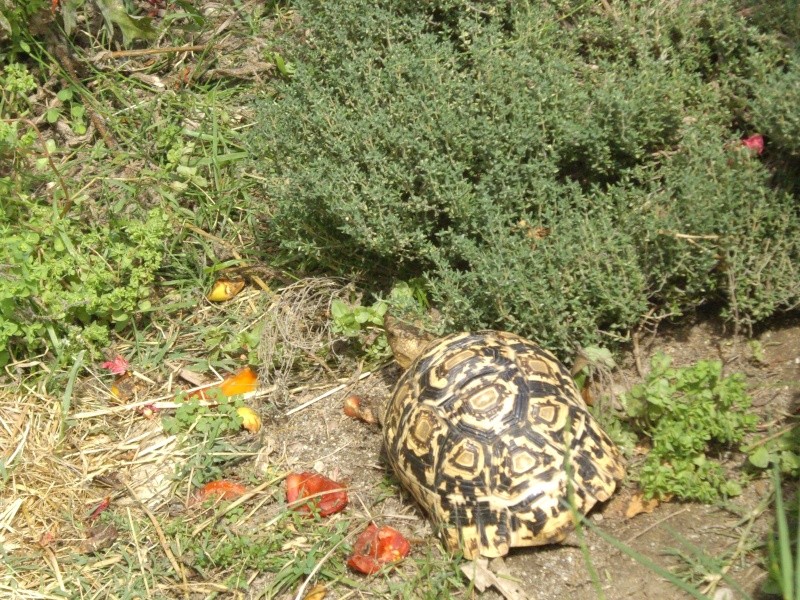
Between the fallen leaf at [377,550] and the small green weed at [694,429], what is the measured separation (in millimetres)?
962

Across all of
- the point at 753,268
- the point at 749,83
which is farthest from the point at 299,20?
the point at 753,268

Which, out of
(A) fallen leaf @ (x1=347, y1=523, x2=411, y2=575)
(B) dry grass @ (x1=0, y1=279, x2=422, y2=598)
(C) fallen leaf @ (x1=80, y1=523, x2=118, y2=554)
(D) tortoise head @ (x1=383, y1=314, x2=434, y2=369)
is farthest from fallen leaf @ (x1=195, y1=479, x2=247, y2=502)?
(D) tortoise head @ (x1=383, y1=314, x2=434, y2=369)

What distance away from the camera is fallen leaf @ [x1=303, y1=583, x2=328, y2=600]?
11.5 ft

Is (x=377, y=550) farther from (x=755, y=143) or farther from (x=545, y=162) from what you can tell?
(x=755, y=143)

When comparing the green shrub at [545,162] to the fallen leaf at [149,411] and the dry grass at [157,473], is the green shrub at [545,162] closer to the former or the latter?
the dry grass at [157,473]

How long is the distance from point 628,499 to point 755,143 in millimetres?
1676

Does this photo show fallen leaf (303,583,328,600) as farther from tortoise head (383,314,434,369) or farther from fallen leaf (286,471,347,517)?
tortoise head (383,314,434,369)

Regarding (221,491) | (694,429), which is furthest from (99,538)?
(694,429)

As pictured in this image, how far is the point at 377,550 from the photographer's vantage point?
355 cm

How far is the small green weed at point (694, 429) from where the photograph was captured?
3439 mm

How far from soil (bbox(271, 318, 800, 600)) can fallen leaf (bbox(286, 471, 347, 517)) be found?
0.08 m

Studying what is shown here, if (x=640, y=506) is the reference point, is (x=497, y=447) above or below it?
above

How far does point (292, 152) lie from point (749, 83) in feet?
7.27

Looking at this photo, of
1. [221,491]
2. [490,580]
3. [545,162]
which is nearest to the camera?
[490,580]
